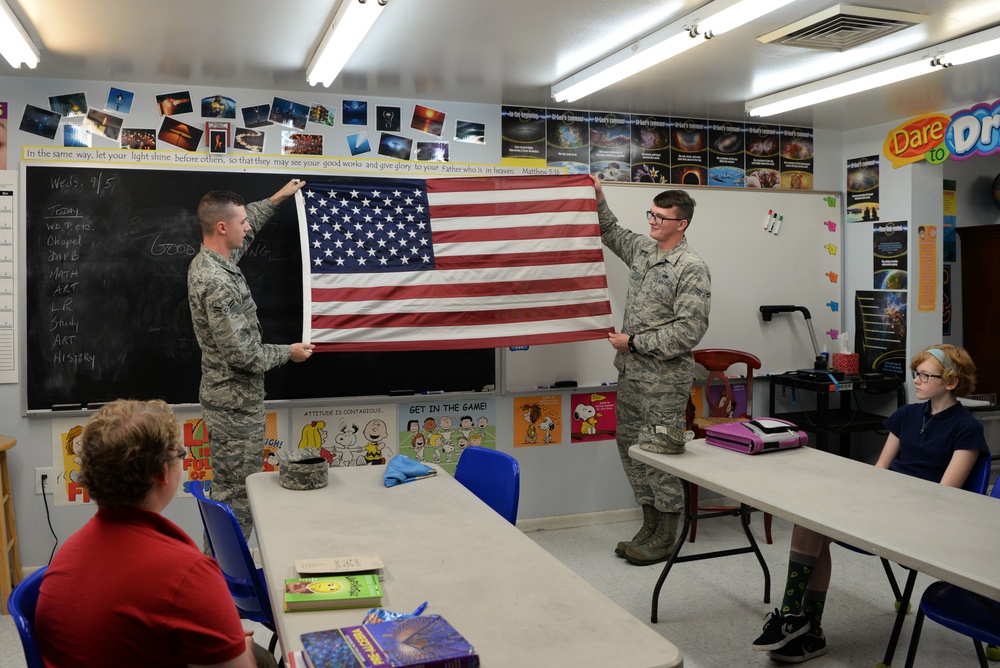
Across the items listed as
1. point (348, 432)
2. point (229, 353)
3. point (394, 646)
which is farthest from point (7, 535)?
point (394, 646)

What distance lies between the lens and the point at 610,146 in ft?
17.6

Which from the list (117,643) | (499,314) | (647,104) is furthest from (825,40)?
(117,643)

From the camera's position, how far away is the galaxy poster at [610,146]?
5320 millimetres

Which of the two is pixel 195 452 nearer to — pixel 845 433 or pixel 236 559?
pixel 236 559

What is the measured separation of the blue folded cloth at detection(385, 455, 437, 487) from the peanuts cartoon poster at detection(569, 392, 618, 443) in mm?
2231

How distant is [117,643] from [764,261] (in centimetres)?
504

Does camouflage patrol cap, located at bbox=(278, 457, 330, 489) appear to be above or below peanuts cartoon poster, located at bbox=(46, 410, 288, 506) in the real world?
above

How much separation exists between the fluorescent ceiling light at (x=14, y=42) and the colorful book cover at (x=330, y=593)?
248 centimetres

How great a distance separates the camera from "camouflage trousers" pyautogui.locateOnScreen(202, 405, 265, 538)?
4.08 m

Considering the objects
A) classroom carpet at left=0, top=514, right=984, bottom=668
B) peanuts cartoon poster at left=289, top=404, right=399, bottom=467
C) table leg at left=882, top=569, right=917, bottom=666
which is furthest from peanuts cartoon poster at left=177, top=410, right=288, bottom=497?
table leg at left=882, top=569, right=917, bottom=666

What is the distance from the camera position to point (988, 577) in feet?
6.87

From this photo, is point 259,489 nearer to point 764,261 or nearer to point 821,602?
point 821,602

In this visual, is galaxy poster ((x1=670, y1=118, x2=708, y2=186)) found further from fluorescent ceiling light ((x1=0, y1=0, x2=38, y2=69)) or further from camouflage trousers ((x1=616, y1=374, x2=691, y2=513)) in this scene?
fluorescent ceiling light ((x1=0, y1=0, x2=38, y2=69))

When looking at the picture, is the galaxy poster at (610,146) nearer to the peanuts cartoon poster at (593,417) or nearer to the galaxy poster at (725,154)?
the galaxy poster at (725,154)
